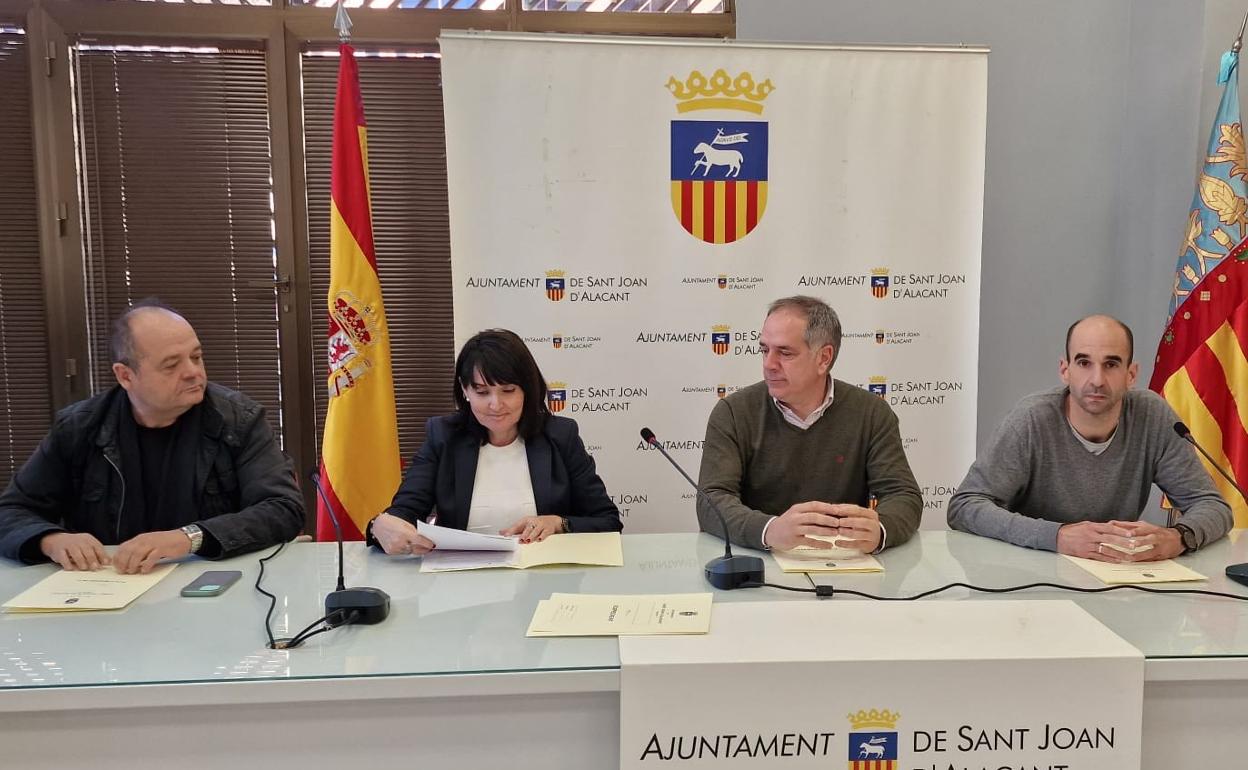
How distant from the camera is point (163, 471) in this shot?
6.92ft

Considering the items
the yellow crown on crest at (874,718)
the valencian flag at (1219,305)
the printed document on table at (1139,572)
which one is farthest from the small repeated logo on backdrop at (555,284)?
Result: the valencian flag at (1219,305)

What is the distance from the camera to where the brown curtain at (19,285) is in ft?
11.2

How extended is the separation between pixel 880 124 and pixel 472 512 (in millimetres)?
2128

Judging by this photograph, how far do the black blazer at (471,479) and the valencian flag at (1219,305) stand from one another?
7.61ft

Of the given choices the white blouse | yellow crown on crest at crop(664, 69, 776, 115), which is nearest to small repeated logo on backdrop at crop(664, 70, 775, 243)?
yellow crown on crest at crop(664, 69, 776, 115)

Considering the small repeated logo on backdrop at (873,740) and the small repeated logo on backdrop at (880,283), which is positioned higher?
the small repeated logo on backdrop at (880,283)

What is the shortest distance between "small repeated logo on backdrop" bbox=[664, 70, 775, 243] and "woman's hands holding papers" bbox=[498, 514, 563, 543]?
1.51 m

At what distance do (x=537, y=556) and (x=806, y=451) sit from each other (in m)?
0.83

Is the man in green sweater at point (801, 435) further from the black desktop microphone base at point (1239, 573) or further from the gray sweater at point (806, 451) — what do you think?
the black desktop microphone base at point (1239, 573)

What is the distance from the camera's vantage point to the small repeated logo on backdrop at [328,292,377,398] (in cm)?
313

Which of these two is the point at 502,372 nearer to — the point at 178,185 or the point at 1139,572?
the point at 1139,572

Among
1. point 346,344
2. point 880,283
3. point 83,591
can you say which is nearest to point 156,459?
point 83,591

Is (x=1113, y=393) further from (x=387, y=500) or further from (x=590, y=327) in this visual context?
(x=387, y=500)

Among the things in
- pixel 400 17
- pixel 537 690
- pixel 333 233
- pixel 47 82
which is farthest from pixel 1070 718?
pixel 47 82
